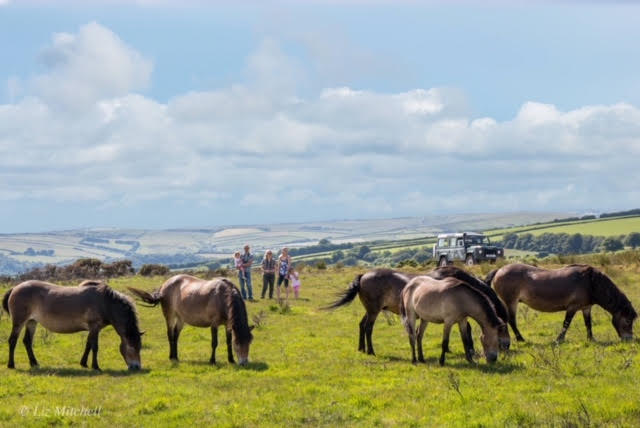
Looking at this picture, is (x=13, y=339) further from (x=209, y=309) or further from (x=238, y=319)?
(x=238, y=319)

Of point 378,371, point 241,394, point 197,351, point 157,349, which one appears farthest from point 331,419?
point 157,349

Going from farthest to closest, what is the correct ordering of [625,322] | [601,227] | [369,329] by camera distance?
[601,227] < [369,329] < [625,322]

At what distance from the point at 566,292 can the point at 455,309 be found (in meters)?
4.35

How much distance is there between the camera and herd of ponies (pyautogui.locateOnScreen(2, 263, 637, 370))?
13.3 metres

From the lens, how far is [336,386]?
1176 centimetres

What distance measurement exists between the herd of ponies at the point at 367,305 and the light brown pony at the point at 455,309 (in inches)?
0.8

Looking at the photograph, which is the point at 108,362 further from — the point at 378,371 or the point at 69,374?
the point at 378,371

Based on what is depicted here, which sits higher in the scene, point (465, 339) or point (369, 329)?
point (465, 339)

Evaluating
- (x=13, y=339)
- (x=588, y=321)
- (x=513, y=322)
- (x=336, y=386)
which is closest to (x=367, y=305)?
(x=513, y=322)

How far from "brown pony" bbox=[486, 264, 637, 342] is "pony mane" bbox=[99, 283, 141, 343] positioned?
9.07 m

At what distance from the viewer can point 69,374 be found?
525 inches

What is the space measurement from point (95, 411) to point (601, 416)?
7.60m

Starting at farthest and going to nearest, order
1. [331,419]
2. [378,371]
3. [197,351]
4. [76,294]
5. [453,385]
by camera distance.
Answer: [197,351], [76,294], [378,371], [453,385], [331,419]

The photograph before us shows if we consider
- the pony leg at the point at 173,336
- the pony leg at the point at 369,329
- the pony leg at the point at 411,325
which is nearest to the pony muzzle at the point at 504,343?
the pony leg at the point at 411,325
